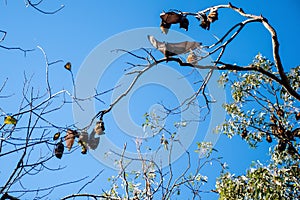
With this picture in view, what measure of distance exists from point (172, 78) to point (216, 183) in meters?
2.68

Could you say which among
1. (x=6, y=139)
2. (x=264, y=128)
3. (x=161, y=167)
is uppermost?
(x=264, y=128)

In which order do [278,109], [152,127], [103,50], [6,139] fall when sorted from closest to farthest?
[6,139] < [103,50] < [152,127] < [278,109]

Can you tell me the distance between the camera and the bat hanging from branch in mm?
2062

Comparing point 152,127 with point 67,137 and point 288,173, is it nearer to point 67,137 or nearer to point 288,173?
point 67,137

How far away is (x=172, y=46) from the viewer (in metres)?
2.08

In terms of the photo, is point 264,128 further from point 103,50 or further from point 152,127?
point 103,50

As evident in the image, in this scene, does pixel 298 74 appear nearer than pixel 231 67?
No

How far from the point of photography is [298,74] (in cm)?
544

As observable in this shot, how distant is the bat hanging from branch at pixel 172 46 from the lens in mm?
2062

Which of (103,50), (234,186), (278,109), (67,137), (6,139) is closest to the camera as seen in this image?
(6,139)

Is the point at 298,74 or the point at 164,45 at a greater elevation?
the point at 298,74

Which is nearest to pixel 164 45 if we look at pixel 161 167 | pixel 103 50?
pixel 103 50

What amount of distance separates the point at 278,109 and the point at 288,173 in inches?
33.1

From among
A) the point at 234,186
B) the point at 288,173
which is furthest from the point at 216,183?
the point at 288,173
